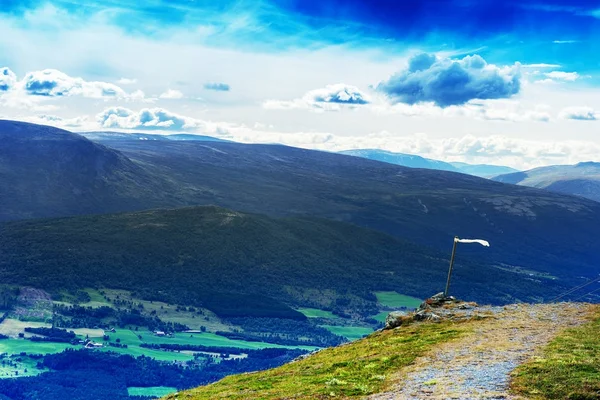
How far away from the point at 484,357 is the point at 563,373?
269 inches

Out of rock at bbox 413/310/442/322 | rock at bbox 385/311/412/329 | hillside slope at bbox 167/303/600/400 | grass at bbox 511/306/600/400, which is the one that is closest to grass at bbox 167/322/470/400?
hillside slope at bbox 167/303/600/400

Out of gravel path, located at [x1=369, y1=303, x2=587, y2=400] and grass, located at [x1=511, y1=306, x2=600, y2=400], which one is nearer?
grass, located at [x1=511, y1=306, x2=600, y2=400]

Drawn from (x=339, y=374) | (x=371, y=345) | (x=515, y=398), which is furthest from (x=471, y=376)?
(x=371, y=345)

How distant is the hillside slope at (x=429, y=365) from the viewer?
113 feet

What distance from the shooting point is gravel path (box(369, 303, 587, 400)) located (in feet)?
110

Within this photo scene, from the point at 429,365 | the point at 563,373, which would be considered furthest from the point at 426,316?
the point at 563,373

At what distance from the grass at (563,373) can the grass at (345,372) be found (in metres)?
7.71

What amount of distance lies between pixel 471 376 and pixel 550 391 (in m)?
4.91

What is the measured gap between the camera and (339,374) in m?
40.6

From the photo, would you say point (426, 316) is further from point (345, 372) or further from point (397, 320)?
point (345, 372)

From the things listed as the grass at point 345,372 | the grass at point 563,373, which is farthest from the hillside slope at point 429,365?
the grass at point 563,373

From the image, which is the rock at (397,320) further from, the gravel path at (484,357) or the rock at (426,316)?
the gravel path at (484,357)

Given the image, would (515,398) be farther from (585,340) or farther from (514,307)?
(514,307)

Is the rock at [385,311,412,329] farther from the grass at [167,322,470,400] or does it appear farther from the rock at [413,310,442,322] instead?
the grass at [167,322,470,400]
